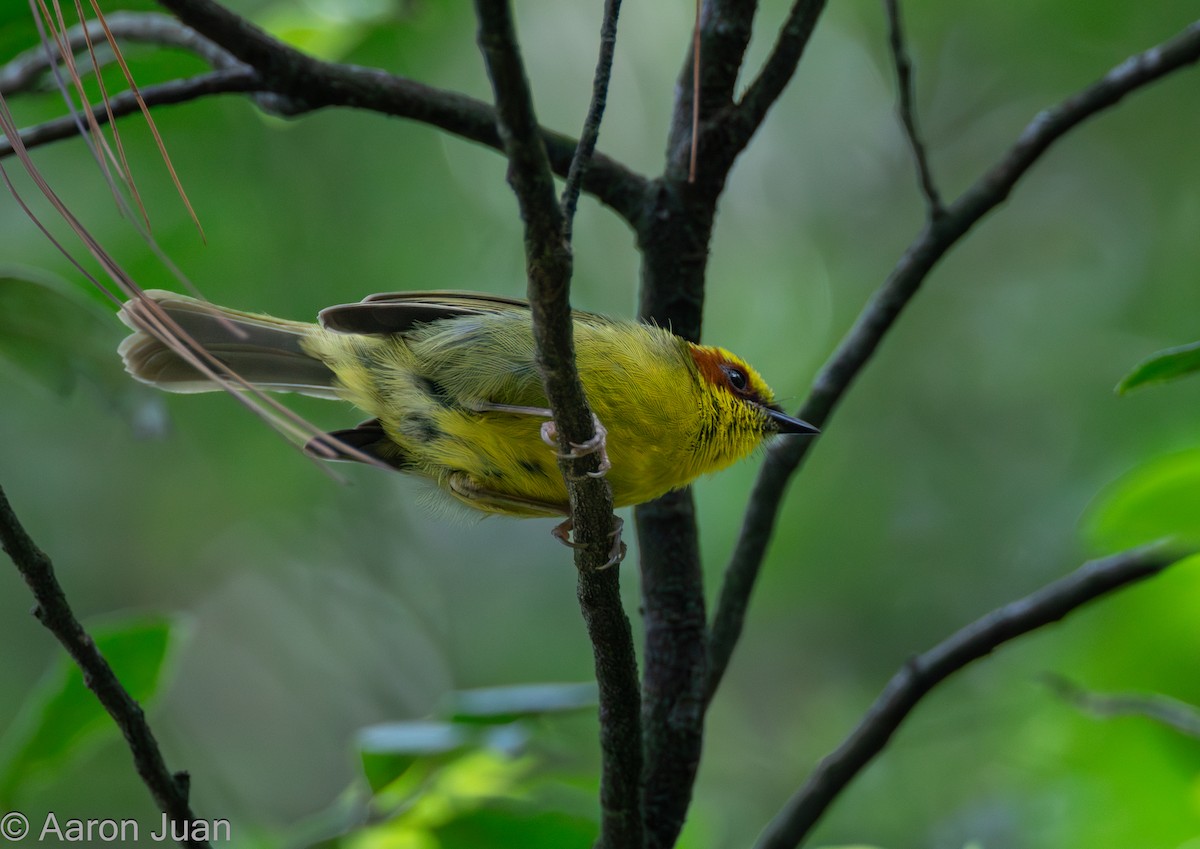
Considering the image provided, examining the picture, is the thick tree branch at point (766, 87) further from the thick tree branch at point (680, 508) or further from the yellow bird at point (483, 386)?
the yellow bird at point (483, 386)

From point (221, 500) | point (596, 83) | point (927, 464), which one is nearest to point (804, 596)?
point (927, 464)

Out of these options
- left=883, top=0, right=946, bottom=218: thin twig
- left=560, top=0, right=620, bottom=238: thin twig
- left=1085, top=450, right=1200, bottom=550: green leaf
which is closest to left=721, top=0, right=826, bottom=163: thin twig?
left=883, top=0, right=946, bottom=218: thin twig

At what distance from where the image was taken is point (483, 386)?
3.08m

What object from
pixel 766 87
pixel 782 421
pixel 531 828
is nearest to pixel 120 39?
pixel 766 87

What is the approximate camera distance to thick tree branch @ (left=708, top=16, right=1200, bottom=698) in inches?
112

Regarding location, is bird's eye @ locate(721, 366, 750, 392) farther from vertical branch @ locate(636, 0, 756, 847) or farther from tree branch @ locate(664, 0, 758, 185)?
tree branch @ locate(664, 0, 758, 185)

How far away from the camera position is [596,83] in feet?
5.64

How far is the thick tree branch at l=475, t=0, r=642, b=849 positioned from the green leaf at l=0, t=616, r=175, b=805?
121 centimetres

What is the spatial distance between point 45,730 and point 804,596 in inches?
233

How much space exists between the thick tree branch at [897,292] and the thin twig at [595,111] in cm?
139

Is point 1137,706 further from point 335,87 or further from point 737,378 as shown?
point 335,87

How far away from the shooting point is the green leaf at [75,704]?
255 cm

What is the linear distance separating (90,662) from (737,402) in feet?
7.28

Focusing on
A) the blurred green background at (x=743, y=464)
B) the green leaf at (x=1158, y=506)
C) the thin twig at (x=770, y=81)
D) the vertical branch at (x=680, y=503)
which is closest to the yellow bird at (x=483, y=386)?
the vertical branch at (x=680, y=503)
